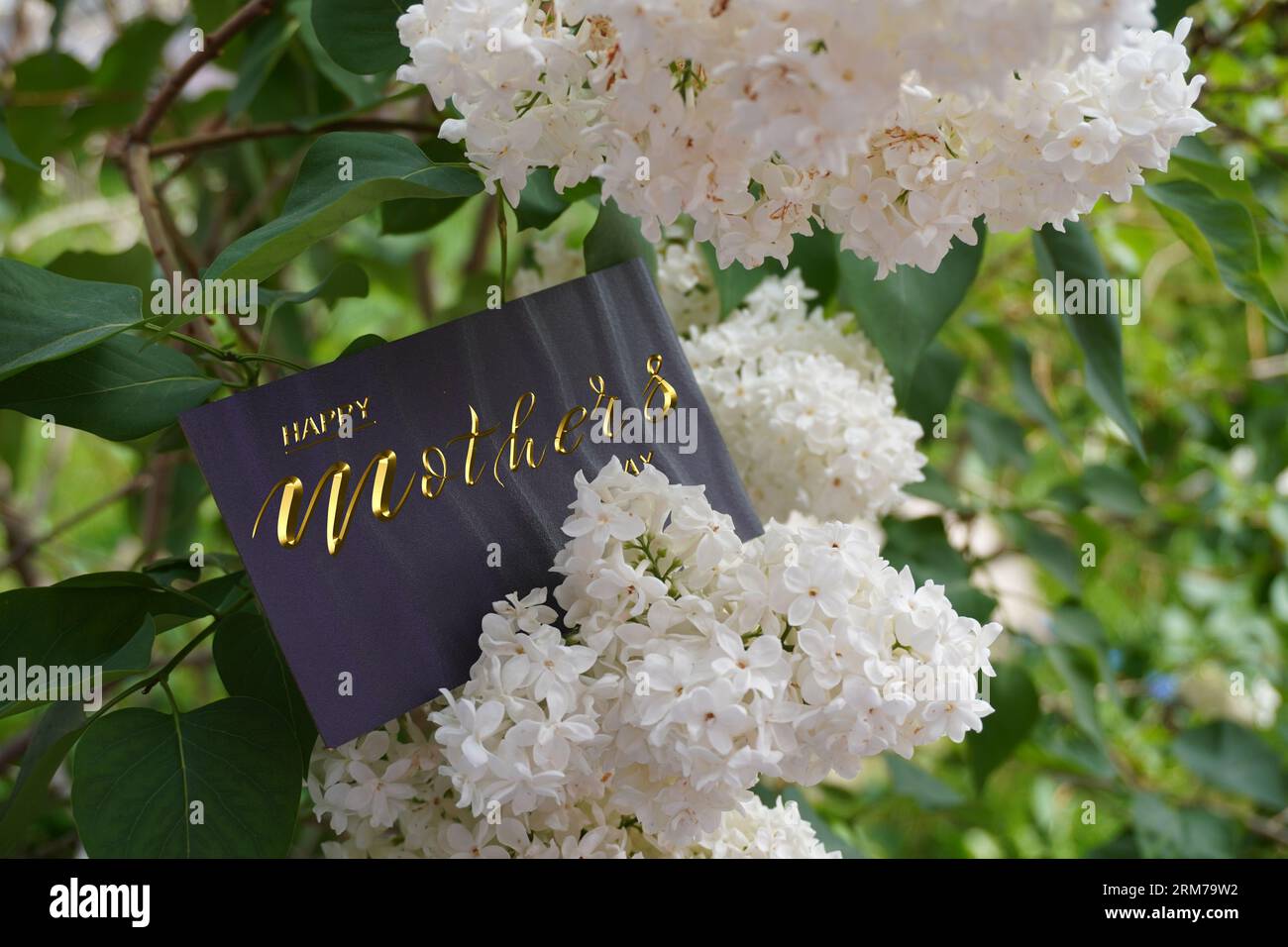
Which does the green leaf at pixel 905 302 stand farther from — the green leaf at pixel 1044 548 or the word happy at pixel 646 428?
the green leaf at pixel 1044 548

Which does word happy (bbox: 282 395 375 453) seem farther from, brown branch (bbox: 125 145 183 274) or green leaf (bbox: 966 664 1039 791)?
green leaf (bbox: 966 664 1039 791)

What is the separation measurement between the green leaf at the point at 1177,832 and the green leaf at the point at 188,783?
0.96m

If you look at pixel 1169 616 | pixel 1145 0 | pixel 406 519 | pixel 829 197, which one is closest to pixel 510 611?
pixel 406 519

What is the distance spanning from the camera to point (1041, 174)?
449 mm

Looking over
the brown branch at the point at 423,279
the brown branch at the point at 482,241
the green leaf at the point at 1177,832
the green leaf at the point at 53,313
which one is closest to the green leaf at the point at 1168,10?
the green leaf at the point at 53,313

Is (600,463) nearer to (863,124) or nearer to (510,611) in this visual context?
(510,611)

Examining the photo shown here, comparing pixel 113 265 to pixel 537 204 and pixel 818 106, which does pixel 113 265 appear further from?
pixel 818 106

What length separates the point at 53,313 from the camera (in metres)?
0.49

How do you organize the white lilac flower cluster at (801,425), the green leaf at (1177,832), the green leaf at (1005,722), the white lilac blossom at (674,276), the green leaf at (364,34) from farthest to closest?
the green leaf at (1177,832), the green leaf at (1005,722), the white lilac blossom at (674,276), the white lilac flower cluster at (801,425), the green leaf at (364,34)

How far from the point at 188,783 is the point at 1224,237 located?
618 millimetres

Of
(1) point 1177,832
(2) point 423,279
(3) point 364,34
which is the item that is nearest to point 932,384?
(3) point 364,34
